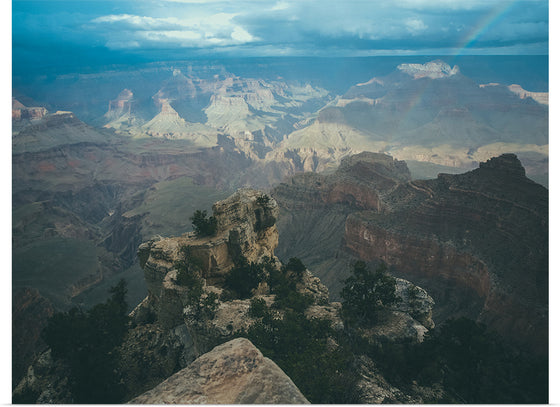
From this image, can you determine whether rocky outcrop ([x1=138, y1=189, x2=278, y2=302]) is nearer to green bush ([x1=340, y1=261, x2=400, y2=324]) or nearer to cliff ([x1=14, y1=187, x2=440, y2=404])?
cliff ([x1=14, y1=187, x2=440, y2=404])

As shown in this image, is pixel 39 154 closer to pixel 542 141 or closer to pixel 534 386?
pixel 534 386

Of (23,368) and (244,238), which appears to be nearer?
(244,238)

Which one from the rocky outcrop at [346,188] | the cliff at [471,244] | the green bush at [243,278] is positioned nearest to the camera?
the green bush at [243,278]

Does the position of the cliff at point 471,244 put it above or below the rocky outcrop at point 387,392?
below

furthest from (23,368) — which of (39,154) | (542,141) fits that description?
(542,141)

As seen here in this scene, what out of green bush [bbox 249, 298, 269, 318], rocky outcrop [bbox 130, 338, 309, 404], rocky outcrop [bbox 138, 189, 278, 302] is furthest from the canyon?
rocky outcrop [bbox 130, 338, 309, 404]

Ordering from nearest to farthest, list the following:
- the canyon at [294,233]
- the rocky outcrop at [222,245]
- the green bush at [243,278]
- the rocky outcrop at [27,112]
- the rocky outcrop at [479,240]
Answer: the rocky outcrop at [222,245], the canyon at [294,233], the green bush at [243,278], the rocky outcrop at [479,240], the rocky outcrop at [27,112]

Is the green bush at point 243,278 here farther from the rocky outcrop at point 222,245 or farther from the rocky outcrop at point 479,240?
the rocky outcrop at point 479,240

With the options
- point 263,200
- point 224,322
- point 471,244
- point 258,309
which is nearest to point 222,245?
point 258,309

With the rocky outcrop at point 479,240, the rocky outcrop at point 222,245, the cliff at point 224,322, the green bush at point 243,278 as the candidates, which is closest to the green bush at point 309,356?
the cliff at point 224,322
